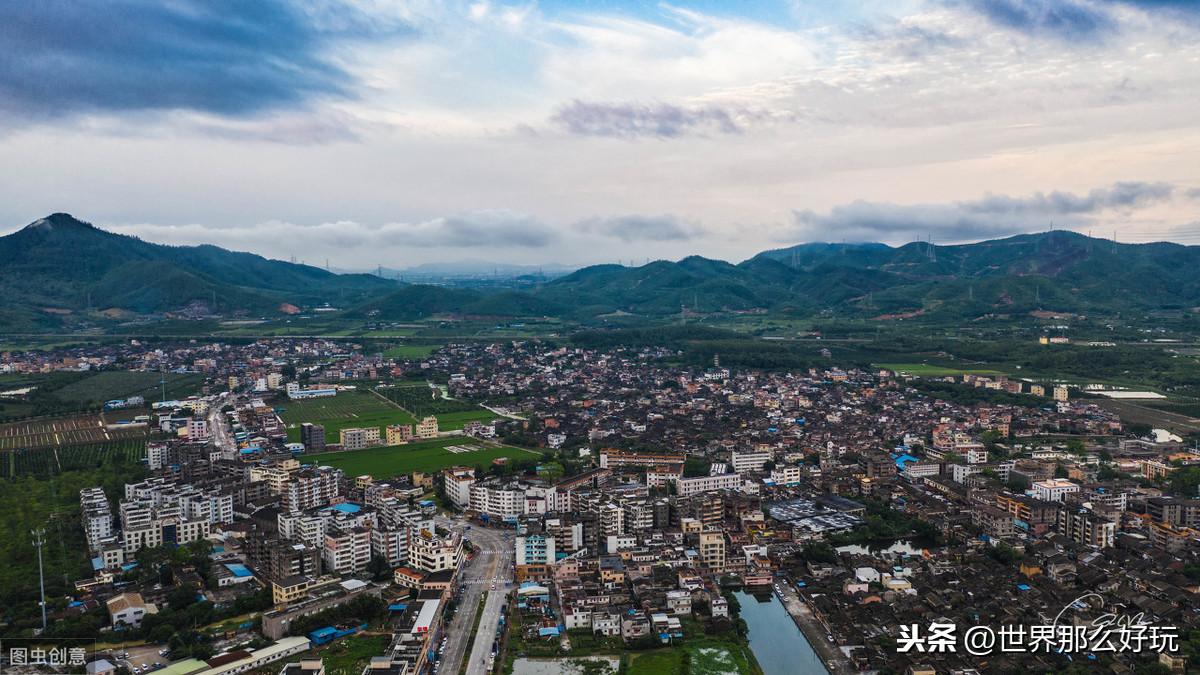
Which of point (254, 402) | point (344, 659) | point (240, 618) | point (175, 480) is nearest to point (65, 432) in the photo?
point (254, 402)

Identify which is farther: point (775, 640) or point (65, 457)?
point (65, 457)

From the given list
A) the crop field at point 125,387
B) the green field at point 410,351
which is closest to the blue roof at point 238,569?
the crop field at point 125,387

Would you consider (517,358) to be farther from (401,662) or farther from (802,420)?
(401,662)

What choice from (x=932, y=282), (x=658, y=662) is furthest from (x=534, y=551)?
(x=932, y=282)

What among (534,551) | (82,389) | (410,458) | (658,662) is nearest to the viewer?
(658,662)

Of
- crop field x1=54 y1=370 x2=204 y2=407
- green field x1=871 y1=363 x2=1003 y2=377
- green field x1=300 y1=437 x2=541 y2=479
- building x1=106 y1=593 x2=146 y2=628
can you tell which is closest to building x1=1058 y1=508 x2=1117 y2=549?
green field x1=300 y1=437 x2=541 y2=479

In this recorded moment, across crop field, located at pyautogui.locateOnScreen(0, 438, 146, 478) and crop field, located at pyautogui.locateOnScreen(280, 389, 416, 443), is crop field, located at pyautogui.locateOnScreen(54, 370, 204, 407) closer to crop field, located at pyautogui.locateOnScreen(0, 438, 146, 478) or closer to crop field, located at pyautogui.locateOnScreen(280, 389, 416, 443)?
crop field, located at pyautogui.locateOnScreen(280, 389, 416, 443)

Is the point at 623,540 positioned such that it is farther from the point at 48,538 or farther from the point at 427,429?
the point at 427,429
